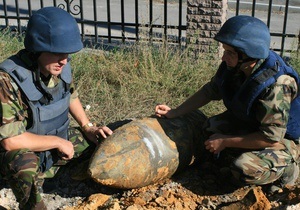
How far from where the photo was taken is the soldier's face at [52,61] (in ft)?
9.79

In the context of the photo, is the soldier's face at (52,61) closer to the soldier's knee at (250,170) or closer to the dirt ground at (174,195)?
the dirt ground at (174,195)

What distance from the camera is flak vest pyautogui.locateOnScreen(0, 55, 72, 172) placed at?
9.80ft

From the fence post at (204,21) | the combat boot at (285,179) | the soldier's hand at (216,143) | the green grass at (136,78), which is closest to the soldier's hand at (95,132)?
the soldier's hand at (216,143)

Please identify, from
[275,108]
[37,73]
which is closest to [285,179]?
[275,108]

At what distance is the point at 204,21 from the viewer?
641 cm

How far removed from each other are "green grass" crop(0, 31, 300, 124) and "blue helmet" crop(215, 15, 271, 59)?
69.0 inches

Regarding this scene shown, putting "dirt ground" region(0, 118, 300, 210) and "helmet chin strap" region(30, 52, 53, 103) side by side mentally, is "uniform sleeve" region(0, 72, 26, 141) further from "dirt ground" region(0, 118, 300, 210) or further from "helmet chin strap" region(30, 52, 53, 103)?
"dirt ground" region(0, 118, 300, 210)

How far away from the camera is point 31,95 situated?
3023 mm

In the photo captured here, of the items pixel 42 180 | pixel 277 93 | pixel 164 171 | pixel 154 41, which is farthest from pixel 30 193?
pixel 154 41

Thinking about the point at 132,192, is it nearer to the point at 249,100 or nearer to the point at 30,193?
the point at 30,193

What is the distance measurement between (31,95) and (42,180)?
0.74 m

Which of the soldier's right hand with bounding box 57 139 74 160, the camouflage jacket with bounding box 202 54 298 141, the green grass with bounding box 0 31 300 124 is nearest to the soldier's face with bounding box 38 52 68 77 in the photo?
the soldier's right hand with bounding box 57 139 74 160

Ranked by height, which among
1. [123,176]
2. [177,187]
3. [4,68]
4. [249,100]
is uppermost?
[4,68]

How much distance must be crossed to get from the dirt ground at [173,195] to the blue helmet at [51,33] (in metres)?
1.10
